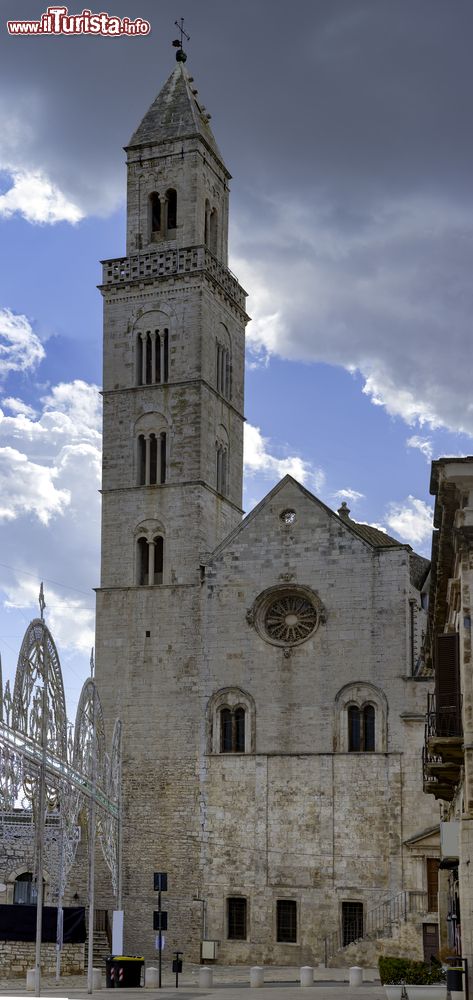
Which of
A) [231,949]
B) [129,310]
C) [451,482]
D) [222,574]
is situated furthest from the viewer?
[129,310]

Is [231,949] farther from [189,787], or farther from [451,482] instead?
[451,482]

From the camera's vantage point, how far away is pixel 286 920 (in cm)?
4538

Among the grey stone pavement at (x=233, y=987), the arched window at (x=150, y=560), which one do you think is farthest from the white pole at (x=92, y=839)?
the arched window at (x=150, y=560)

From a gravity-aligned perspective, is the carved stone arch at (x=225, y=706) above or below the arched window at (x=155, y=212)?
below

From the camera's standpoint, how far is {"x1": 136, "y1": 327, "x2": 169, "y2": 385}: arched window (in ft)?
171

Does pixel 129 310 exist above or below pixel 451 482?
above

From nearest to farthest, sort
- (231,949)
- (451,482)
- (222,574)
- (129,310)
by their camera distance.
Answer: (451,482), (231,949), (222,574), (129,310)

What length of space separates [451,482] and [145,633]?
1013 inches

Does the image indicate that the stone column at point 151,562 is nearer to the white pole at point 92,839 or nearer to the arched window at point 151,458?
the arched window at point 151,458

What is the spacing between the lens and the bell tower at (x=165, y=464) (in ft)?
156

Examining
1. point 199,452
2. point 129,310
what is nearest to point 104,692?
point 199,452

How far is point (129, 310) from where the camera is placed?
5291cm

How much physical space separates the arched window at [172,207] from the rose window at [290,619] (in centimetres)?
1548

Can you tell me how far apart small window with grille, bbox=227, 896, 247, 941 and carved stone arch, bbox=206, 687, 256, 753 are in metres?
4.89
